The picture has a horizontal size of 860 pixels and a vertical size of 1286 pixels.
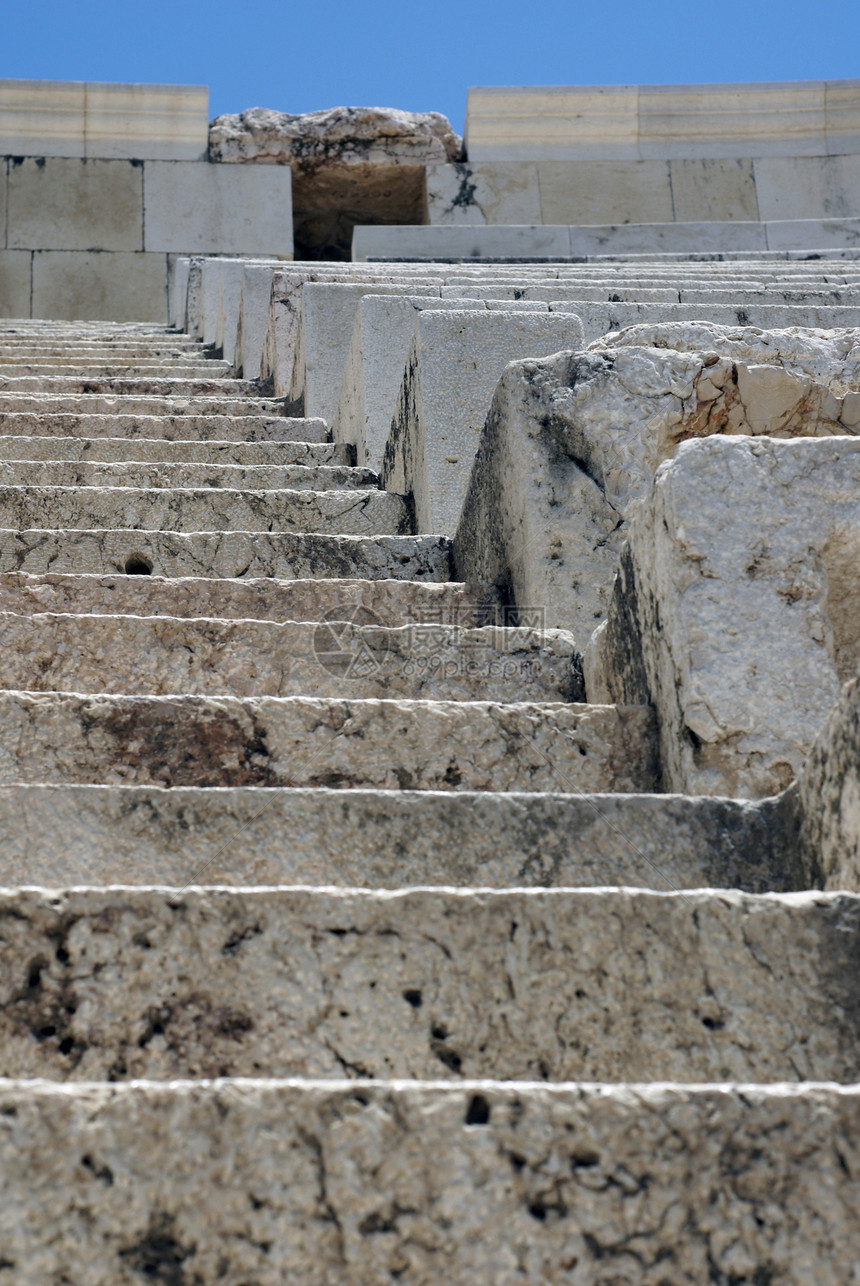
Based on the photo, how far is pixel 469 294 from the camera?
5109 millimetres

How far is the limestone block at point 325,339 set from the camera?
16.6ft

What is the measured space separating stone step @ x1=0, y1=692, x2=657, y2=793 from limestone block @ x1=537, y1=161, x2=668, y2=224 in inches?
387

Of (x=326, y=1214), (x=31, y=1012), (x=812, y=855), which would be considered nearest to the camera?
(x=326, y=1214)

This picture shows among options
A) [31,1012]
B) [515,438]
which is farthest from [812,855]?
[515,438]

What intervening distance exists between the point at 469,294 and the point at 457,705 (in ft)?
11.0

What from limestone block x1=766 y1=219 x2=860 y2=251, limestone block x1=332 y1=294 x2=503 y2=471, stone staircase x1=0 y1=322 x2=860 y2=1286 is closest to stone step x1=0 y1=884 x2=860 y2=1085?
stone staircase x1=0 y1=322 x2=860 y2=1286

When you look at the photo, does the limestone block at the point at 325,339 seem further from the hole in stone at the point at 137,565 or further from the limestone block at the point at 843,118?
the limestone block at the point at 843,118

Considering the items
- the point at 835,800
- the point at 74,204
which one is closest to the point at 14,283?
the point at 74,204

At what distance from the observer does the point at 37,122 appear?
10969mm

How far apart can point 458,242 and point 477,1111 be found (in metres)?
8.26

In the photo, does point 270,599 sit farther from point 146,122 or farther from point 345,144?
point 146,122

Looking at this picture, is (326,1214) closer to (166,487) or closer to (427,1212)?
(427,1212)

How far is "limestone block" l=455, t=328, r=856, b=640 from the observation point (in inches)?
106

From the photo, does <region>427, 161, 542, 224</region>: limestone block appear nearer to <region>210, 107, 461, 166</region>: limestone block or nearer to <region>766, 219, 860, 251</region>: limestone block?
<region>210, 107, 461, 166</region>: limestone block
